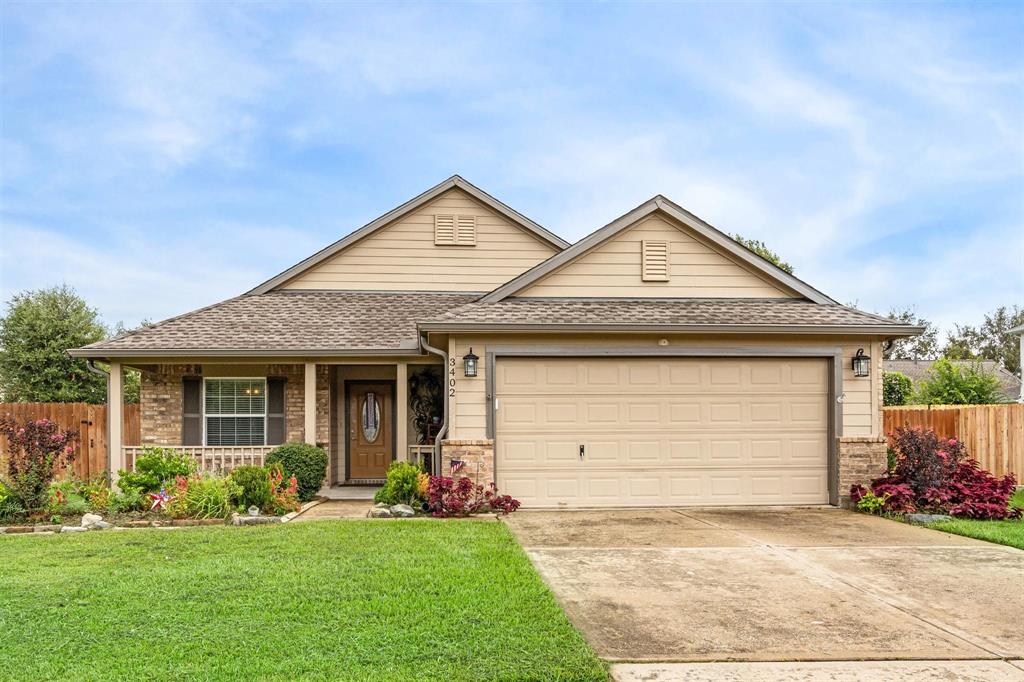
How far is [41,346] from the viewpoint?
23094mm

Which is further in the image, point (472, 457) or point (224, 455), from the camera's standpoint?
point (224, 455)

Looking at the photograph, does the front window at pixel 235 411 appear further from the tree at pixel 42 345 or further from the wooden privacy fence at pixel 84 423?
the tree at pixel 42 345

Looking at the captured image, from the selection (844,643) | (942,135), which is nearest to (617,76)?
(942,135)

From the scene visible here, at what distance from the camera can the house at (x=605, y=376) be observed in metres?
10.7

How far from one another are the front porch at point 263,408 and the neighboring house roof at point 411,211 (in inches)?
100.0

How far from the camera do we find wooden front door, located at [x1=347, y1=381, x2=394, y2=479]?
14.7 meters

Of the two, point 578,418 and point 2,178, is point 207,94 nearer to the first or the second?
point 2,178

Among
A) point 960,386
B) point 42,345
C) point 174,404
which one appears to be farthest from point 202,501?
point 960,386

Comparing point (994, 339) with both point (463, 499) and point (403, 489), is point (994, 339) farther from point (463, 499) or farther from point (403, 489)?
point (403, 489)

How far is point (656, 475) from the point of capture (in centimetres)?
1094

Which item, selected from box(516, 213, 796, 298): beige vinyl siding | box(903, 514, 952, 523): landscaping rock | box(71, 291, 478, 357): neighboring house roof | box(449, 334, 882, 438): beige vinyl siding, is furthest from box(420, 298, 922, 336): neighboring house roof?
box(903, 514, 952, 523): landscaping rock

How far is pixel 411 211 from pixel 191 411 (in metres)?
5.98

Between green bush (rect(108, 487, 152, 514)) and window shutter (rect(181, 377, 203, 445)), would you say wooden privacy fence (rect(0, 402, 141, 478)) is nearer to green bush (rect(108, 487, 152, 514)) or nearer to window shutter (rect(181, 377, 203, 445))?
window shutter (rect(181, 377, 203, 445))

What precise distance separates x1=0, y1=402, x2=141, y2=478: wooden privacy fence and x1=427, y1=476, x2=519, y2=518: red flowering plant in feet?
28.3
